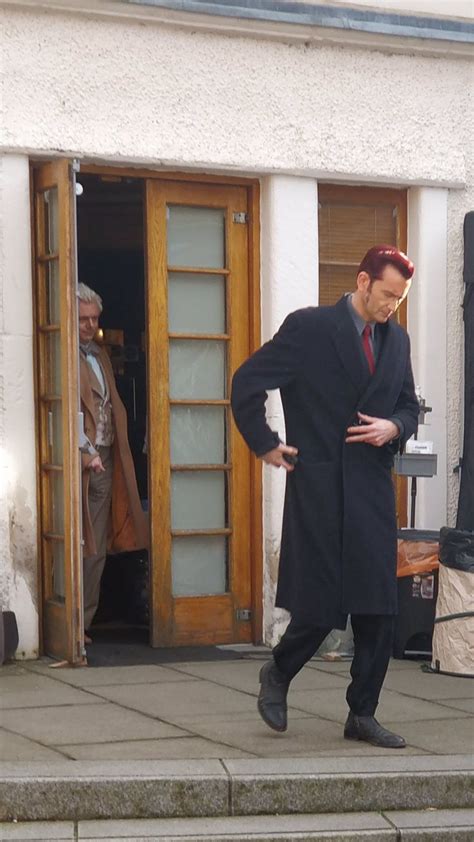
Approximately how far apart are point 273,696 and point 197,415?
302cm

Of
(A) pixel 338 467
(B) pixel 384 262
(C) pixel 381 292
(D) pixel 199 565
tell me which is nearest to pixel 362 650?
(A) pixel 338 467

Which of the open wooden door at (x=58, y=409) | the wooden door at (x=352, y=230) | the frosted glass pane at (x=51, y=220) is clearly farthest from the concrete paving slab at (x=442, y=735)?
the frosted glass pane at (x=51, y=220)

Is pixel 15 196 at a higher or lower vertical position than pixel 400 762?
higher

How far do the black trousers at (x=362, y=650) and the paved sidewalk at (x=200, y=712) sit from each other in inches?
7.7

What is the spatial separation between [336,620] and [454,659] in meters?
2.26

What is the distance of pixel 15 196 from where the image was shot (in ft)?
28.2

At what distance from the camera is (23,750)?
6.25m

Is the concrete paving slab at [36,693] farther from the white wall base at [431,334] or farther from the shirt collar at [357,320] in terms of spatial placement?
the white wall base at [431,334]

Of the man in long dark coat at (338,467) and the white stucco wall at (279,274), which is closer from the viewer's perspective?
the man in long dark coat at (338,467)

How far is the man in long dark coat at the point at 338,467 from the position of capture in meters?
6.41

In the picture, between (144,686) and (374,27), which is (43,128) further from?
(144,686)

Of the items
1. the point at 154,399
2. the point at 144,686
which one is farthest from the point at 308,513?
the point at 154,399

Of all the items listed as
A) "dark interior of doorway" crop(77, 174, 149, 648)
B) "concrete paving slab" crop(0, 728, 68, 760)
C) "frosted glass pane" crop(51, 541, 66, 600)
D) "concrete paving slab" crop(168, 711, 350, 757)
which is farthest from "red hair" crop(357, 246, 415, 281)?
"dark interior of doorway" crop(77, 174, 149, 648)

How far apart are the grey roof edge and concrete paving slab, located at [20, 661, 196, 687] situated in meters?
3.54
